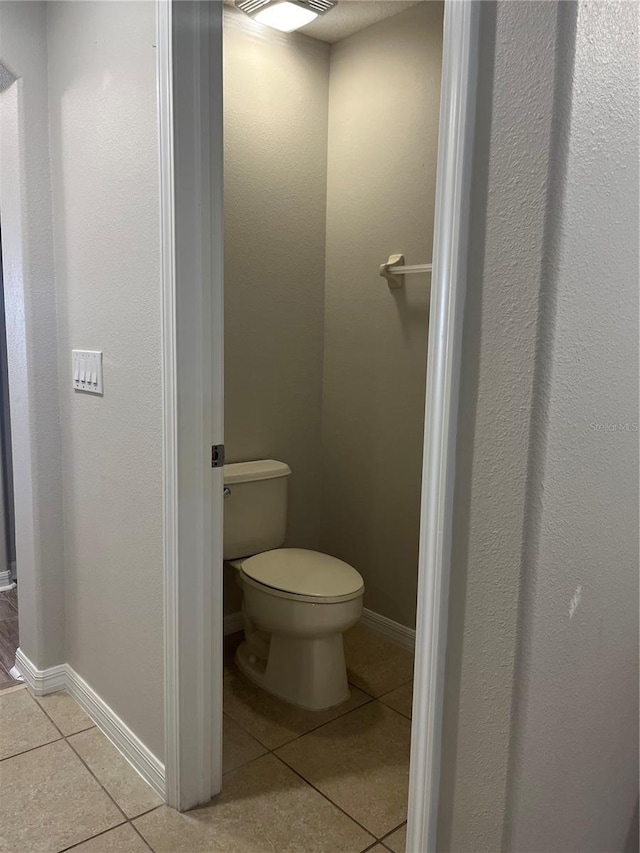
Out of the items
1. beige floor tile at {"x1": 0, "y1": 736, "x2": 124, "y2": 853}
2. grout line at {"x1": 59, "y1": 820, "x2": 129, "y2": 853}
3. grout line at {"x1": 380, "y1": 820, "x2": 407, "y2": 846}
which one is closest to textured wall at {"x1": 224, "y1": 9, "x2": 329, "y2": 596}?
beige floor tile at {"x1": 0, "y1": 736, "x2": 124, "y2": 853}

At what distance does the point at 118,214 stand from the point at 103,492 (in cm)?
78

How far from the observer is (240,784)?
1.78 metres

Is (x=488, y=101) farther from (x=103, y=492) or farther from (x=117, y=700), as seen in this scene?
(x=117, y=700)

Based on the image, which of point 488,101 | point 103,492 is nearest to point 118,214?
point 103,492

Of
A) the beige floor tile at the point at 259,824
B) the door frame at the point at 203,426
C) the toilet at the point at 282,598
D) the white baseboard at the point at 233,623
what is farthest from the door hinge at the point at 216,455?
the white baseboard at the point at 233,623

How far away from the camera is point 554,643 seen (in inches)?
37.3

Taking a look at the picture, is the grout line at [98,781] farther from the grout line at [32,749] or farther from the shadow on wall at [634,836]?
the shadow on wall at [634,836]

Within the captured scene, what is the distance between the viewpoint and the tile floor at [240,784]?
157 centimetres

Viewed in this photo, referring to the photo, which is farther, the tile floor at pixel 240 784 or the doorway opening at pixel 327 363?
the doorway opening at pixel 327 363

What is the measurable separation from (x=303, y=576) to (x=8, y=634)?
4.22 feet

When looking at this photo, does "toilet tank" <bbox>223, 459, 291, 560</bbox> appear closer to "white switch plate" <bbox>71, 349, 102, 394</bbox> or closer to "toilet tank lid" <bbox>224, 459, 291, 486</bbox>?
"toilet tank lid" <bbox>224, 459, 291, 486</bbox>

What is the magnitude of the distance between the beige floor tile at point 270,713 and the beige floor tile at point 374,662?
9 cm

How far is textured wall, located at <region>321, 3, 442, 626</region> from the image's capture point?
2342 millimetres

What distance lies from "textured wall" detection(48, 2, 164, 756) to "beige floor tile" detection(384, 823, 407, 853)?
0.64m
